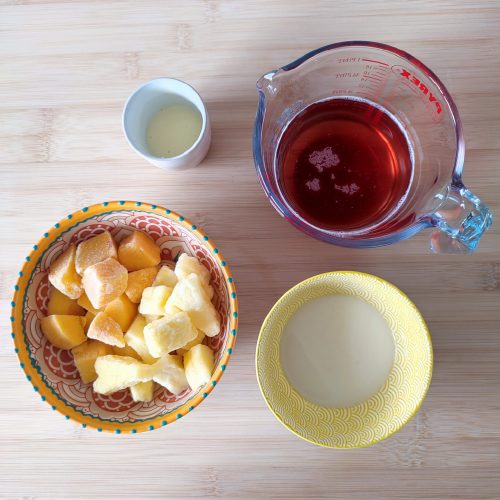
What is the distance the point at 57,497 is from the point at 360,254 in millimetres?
821

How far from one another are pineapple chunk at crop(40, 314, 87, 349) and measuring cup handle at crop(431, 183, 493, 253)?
67cm

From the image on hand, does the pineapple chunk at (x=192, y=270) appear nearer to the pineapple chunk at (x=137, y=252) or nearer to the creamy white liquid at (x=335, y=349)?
the pineapple chunk at (x=137, y=252)

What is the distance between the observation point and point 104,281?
0.85 metres

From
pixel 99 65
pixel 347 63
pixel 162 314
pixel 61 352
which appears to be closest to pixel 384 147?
pixel 347 63

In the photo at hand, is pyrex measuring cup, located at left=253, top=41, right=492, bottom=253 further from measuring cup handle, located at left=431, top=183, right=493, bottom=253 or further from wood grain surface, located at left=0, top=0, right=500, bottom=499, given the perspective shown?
wood grain surface, located at left=0, top=0, right=500, bottom=499

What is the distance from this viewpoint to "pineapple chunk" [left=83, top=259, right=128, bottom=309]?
854 millimetres

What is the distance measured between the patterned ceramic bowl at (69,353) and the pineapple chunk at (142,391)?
2 centimetres

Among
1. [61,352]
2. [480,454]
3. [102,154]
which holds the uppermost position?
[102,154]

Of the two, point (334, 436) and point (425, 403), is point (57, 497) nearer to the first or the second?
point (334, 436)

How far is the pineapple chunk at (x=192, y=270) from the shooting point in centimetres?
89

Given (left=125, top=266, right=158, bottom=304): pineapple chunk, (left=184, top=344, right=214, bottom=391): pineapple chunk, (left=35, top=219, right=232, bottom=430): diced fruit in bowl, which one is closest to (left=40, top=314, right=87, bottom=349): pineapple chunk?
(left=35, top=219, right=232, bottom=430): diced fruit in bowl

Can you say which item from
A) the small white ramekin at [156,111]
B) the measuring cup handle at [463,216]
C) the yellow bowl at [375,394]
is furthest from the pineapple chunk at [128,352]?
the measuring cup handle at [463,216]

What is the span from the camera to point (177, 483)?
3.29ft

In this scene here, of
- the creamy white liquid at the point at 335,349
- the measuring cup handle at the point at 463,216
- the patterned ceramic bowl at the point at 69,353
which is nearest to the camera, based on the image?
the measuring cup handle at the point at 463,216
